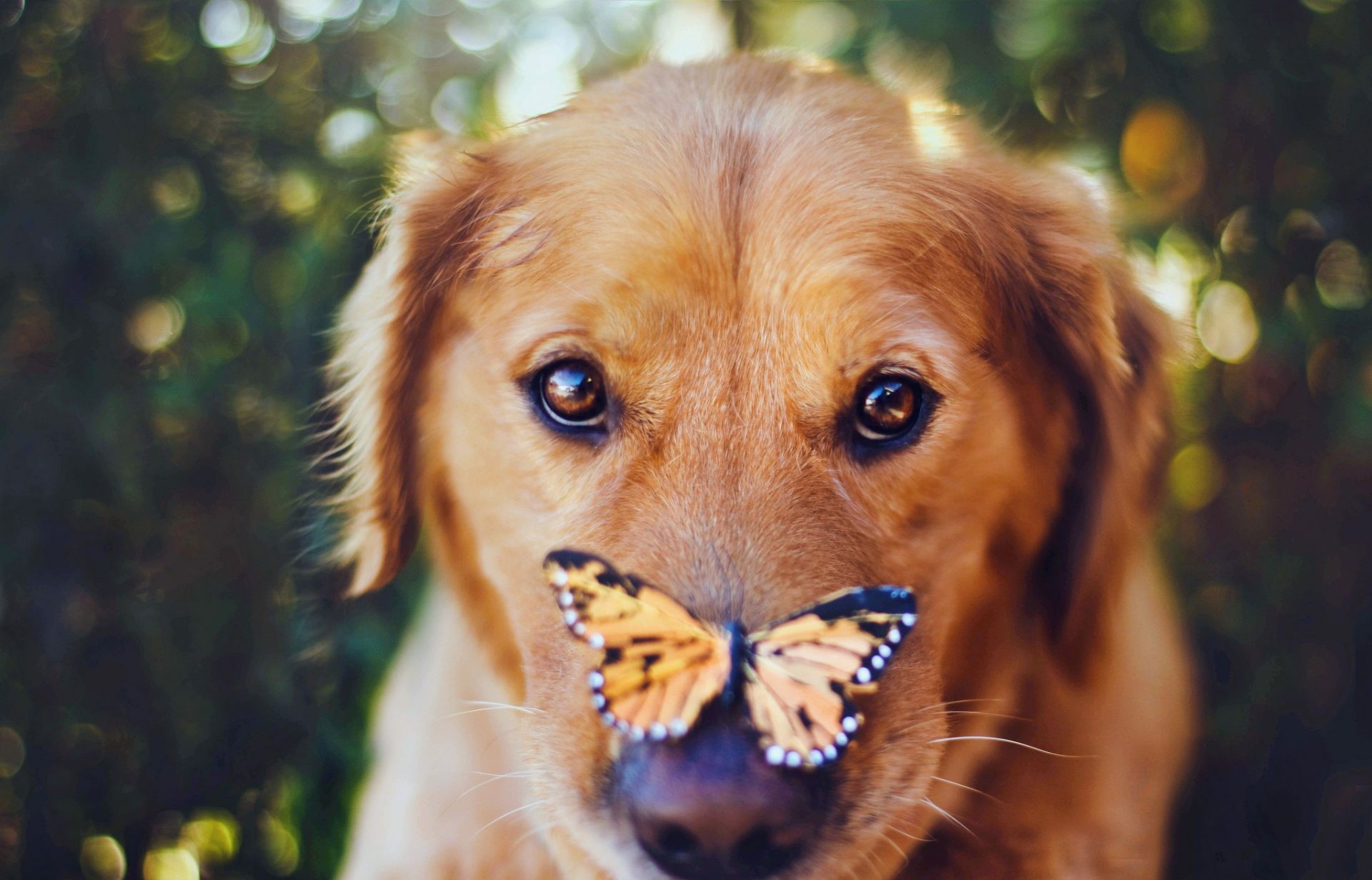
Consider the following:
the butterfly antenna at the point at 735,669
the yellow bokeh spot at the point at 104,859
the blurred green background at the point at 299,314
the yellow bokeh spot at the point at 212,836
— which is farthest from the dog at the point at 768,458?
the yellow bokeh spot at the point at 104,859

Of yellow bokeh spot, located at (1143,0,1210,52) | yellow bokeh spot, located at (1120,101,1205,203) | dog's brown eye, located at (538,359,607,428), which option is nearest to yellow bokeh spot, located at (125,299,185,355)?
dog's brown eye, located at (538,359,607,428)

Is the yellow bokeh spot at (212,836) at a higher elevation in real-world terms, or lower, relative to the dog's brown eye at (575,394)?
lower

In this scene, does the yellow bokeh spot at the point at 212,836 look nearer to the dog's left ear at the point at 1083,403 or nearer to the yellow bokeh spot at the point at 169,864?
the yellow bokeh spot at the point at 169,864

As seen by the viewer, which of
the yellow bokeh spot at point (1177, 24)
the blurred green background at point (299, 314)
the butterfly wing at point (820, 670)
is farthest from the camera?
the yellow bokeh spot at point (1177, 24)

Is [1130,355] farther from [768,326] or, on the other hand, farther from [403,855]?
[403,855]

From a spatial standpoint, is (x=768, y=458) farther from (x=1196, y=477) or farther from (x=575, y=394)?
(x=1196, y=477)

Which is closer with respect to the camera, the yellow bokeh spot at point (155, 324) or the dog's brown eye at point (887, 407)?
the dog's brown eye at point (887, 407)

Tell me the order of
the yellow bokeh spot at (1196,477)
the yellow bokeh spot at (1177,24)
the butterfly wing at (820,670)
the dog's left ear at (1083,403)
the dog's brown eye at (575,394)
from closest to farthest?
the butterfly wing at (820,670) < the dog's brown eye at (575,394) < the dog's left ear at (1083,403) < the yellow bokeh spot at (1177,24) < the yellow bokeh spot at (1196,477)

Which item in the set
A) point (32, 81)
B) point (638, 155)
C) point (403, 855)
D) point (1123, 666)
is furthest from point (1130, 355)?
point (32, 81)
